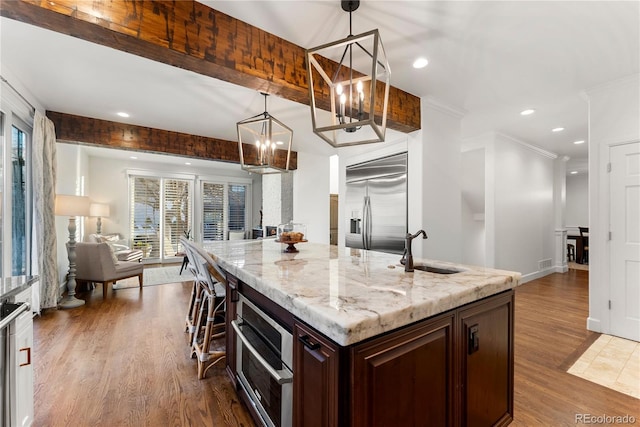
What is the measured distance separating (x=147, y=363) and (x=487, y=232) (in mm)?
4980

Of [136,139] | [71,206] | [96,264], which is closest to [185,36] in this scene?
[136,139]

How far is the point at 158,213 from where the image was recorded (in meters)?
7.76

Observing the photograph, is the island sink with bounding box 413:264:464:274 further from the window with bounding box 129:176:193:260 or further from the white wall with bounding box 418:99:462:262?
the window with bounding box 129:176:193:260

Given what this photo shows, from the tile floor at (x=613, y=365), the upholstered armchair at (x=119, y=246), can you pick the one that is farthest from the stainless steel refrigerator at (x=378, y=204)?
the upholstered armchair at (x=119, y=246)

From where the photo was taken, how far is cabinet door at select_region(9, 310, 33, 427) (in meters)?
1.31

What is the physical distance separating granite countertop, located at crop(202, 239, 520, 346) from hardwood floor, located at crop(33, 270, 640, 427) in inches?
36.8

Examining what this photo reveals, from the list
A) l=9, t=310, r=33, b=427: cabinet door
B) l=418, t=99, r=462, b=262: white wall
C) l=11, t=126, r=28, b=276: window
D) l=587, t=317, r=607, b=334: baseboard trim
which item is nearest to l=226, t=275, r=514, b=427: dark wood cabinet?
l=9, t=310, r=33, b=427: cabinet door

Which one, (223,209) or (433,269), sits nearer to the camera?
(433,269)

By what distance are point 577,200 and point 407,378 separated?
1063 centimetres

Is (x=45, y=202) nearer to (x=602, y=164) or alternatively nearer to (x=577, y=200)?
(x=602, y=164)

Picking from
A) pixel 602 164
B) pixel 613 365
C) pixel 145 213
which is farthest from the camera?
pixel 145 213

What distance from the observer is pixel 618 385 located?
6.91ft

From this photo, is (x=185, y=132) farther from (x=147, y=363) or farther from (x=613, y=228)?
(x=613, y=228)

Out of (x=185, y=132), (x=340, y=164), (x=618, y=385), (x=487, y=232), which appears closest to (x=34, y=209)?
(x=185, y=132)
